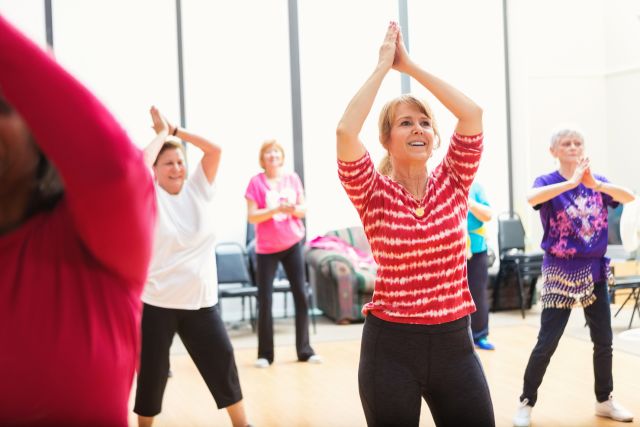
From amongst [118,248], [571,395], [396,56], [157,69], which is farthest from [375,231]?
[157,69]

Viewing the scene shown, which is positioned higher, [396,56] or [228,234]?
[396,56]

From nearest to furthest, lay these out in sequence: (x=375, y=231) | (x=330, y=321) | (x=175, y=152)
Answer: (x=375, y=231) → (x=175, y=152) → (x=330, y=321)

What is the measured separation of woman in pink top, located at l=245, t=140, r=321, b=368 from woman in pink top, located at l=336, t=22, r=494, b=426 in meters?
3.20

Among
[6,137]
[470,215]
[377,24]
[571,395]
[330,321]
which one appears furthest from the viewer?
[377,24]

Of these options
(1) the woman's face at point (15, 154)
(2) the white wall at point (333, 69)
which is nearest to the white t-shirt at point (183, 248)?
(1) the woman's face at point (15, 154)

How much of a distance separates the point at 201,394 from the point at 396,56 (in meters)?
3.11

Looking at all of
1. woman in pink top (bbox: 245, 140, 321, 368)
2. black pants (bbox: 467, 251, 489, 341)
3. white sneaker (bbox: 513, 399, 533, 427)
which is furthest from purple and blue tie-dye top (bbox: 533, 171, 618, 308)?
woman in pink top (bbox: 245, 140, 321, 368)

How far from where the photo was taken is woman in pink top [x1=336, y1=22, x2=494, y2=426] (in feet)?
6.46

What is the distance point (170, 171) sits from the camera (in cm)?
321

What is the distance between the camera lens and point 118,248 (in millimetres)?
858

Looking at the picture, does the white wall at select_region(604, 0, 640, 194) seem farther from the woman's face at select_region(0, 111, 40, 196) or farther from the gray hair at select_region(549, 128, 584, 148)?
the woman's face at select_region(0, 111, 40, 196)

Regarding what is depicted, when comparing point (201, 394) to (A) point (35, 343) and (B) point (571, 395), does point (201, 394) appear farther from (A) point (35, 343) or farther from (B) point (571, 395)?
(A) point (35, 343)

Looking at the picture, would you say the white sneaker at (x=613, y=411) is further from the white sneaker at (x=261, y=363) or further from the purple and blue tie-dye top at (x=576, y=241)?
the white sneaker at (x=261, y=363)

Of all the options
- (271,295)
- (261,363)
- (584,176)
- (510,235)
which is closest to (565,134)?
(584,176)
